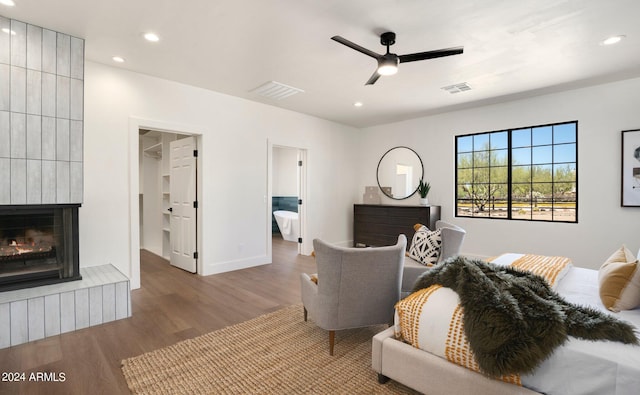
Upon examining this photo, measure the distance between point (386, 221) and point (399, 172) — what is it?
43.6 inches

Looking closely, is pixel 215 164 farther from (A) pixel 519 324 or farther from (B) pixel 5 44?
(A) pixel 519 324

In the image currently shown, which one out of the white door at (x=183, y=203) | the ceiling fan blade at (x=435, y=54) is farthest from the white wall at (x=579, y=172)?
the white door at (x=183, y=203)

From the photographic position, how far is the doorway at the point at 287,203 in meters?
5.91

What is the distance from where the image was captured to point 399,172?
20.5 feet

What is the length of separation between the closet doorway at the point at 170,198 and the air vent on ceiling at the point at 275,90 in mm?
1234

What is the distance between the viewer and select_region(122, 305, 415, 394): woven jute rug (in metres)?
1.88

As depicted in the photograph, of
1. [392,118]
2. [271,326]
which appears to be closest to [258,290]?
[271,326]

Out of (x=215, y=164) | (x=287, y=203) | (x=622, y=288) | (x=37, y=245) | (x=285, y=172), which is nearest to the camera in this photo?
(x=622, y=288)

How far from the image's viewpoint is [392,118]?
237 inches

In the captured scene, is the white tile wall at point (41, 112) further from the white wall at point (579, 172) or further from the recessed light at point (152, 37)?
the white wall at point (579, 172)

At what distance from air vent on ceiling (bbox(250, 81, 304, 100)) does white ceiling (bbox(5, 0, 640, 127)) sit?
0.38 ft

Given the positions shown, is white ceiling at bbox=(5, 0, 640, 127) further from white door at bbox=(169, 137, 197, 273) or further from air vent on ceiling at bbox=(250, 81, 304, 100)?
white door at bbox=(169, 137, 197, 273)

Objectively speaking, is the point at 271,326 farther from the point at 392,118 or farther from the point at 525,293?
the point at 392,118

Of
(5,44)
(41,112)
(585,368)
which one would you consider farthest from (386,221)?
(5,44)
